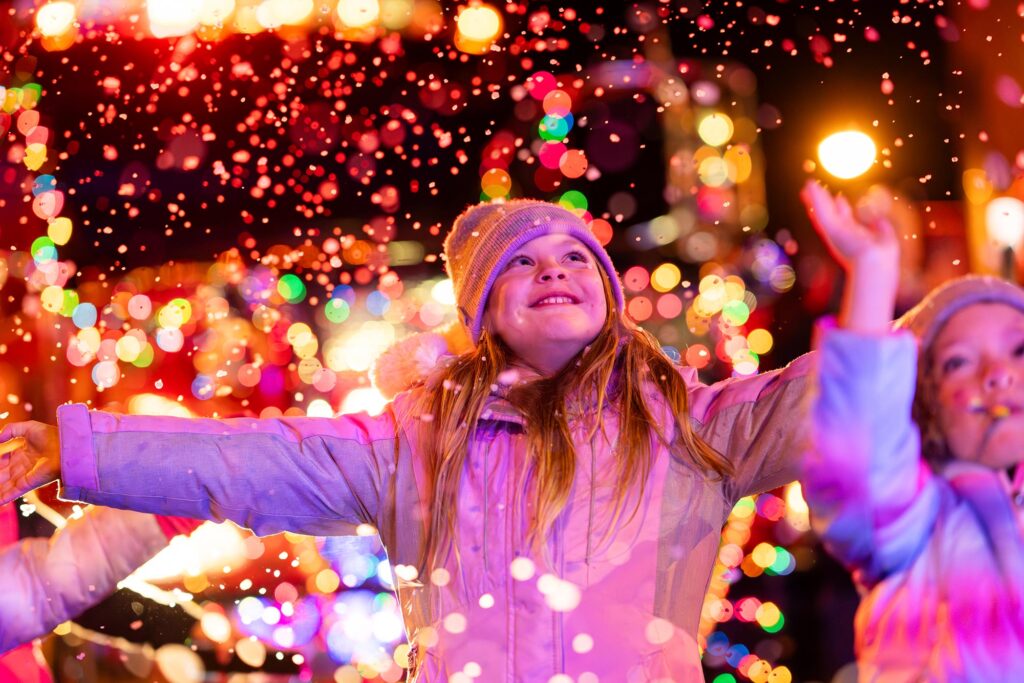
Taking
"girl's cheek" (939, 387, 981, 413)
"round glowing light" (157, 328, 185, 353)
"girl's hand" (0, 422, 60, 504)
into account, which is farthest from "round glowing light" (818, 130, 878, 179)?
"round glowing light" (157, 328, 185, 353)

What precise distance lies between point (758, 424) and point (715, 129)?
3.57 meters

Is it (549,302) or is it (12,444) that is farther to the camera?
(549,302)

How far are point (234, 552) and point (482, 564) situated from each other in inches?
114

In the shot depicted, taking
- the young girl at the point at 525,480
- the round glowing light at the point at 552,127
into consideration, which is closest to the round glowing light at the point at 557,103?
the round glowing light at the point at 552,127

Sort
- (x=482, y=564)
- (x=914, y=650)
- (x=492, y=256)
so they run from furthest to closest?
(x=492, y=256)
(x=482, y=564)
(x=914, y=650)

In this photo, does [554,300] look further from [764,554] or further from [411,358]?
[764,554]

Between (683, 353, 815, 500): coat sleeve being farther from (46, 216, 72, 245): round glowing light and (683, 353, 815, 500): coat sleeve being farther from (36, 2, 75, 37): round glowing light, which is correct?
(46, 216, 72, 245): round glowing light

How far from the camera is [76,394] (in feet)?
17.0

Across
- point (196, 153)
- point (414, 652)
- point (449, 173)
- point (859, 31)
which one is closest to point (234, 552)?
point (196, 153)

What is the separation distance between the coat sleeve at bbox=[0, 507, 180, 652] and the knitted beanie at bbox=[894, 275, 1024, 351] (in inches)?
57.3

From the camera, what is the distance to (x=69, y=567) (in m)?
1.98

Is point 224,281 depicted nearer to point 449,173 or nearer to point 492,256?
point 449,173

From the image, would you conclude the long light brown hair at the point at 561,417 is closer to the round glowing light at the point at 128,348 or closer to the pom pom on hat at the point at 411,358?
the pom pom on hat at the point at 411,358

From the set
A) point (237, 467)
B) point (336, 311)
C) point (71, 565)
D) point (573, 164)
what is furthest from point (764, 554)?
point (336, 311)
